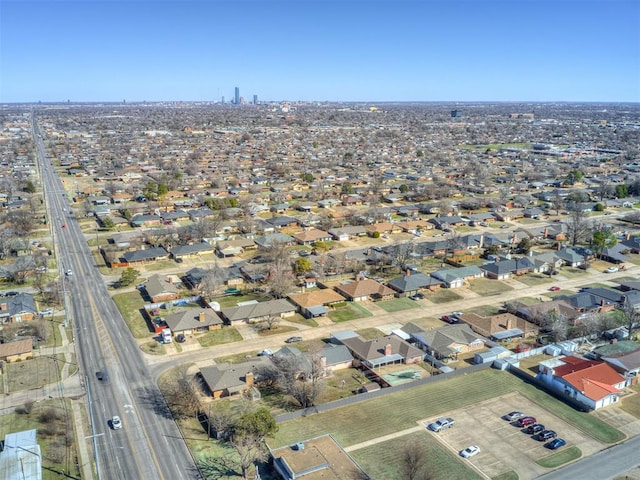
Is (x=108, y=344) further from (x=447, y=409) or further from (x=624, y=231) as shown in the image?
(x=624, y=231)

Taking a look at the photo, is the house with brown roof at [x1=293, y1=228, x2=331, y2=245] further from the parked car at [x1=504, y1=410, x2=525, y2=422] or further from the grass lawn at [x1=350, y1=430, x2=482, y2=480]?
the grass lawn at [x1=350, y1=430, x2=482, y2=480]

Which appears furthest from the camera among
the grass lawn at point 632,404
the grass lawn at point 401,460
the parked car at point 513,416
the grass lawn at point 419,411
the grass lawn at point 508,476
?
the grass lawn at point 632,404

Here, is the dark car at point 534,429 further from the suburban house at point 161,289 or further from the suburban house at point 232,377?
the suburban house at point 161,289

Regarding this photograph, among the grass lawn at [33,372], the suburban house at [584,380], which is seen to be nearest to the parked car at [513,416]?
the suburban house at [584,380]

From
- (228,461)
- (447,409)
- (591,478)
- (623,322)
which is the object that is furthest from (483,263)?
(228,461)

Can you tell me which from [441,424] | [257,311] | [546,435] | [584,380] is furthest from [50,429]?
[584,380]

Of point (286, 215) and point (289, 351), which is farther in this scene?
point (286, 215)

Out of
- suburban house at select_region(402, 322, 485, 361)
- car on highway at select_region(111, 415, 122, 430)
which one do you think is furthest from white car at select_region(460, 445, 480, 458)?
→ car on highway at select_region(111, 415, 122, 430)
